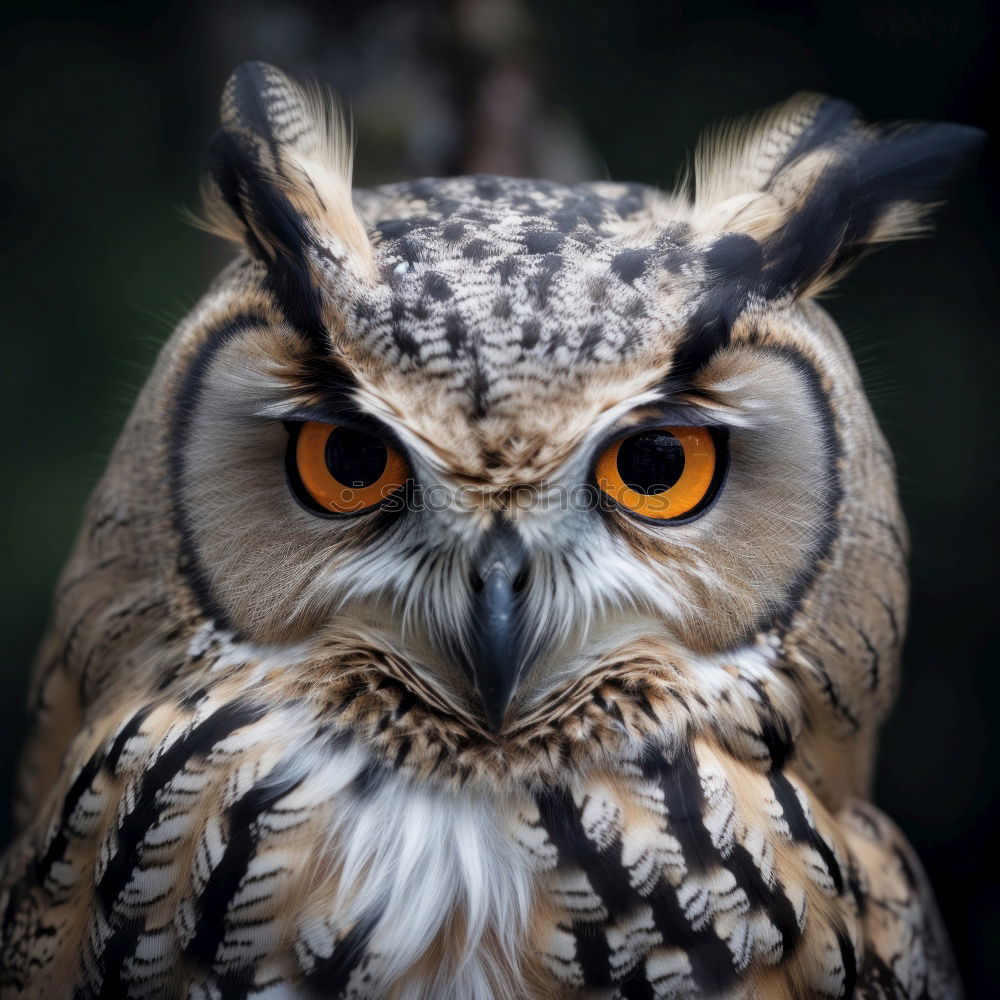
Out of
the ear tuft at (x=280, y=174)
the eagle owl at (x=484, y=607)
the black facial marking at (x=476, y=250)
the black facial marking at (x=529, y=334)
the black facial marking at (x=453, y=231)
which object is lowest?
the eagle owl at (x=484, y=607)

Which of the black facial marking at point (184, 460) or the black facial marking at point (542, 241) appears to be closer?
the black facial marking at point (542, 241)

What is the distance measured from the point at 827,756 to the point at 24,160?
3.48 meters

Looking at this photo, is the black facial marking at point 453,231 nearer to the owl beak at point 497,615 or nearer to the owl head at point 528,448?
the owl head at point 528,448

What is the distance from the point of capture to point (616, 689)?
1129 millimetres

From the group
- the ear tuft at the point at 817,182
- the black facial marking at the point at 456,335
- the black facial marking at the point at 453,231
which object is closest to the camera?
the black facial marking at the point at 456,335

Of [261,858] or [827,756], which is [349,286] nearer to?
[261,858]

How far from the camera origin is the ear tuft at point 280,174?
110 centimetres

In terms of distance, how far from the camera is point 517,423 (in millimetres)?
970

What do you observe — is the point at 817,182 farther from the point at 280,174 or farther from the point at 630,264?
the point at 280,174

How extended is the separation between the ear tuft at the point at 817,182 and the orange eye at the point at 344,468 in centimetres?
46

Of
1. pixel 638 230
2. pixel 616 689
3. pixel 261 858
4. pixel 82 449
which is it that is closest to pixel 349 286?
pixel 638 230

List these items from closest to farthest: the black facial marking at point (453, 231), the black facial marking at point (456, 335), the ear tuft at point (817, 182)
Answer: the black facial marking at point (456, 335) < the black facial marking at point (453, 231) < the ear tuft at point (817, 182)

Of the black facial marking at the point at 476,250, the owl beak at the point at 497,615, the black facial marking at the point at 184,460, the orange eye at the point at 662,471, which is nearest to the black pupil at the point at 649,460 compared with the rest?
the orange eye at the point at 662,471

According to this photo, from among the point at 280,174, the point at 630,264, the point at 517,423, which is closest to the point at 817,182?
the point at 630,264
